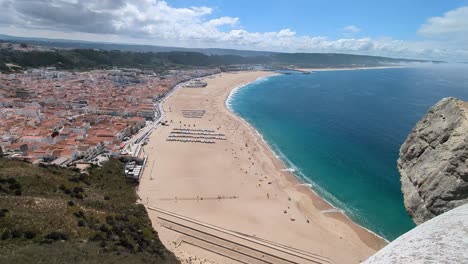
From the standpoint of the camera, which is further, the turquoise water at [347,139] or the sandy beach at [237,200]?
the turquoise water at [347,139]

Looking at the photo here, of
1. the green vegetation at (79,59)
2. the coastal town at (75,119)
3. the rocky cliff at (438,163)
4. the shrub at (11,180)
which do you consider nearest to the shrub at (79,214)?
the shrub at (11,180)

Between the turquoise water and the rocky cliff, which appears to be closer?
the rocky cliff

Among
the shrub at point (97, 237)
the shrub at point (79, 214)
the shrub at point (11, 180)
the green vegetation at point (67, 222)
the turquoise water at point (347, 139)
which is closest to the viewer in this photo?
the green vegetation at point (67, 222)

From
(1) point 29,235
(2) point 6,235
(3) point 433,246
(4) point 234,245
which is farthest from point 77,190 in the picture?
(3) point 433,246

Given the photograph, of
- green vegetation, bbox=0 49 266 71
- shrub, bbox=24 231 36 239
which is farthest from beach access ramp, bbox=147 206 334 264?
green vegetation, bbox=0 49 266 71

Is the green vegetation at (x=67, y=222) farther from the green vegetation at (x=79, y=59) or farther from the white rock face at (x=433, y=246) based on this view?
the green vegetation at (x=79, y=59)

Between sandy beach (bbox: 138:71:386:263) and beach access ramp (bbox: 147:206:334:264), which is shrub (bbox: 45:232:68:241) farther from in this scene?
beach access ramp (bbox: 147:206:334:264)

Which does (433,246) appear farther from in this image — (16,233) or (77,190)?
(77,190)
